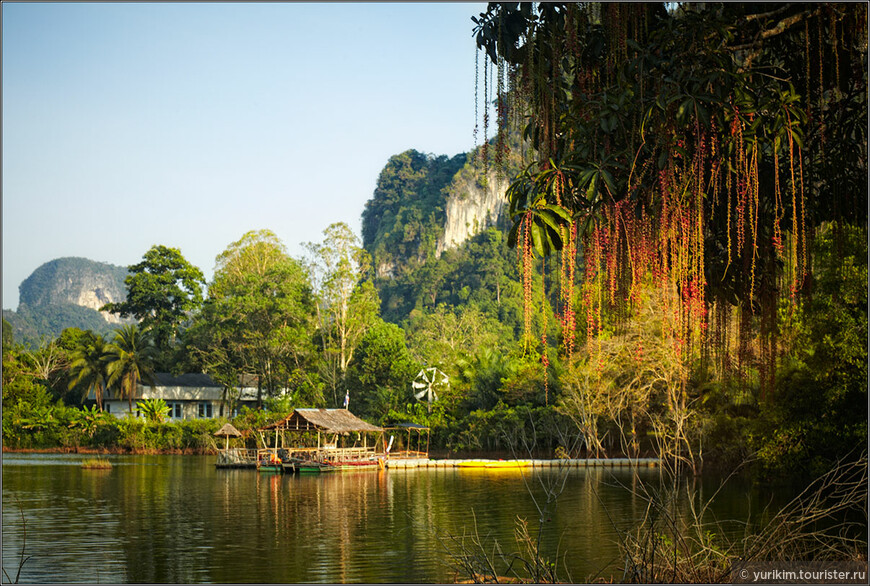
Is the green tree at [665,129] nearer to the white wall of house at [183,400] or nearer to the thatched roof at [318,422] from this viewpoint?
the thatched roof at [318,422]

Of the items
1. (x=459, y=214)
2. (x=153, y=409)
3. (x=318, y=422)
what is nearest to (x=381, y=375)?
(x=318, y=422)

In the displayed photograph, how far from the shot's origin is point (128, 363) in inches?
2047

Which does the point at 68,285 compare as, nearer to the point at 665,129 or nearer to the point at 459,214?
the point at 459,214

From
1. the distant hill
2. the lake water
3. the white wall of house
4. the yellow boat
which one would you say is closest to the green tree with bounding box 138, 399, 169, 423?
the white wall of house

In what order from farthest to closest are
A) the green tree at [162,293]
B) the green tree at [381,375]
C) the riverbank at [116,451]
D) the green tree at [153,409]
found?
the green tree at [162,293]
the green tree at [153,409]
the riverbank at [116,451]
the green tree at [381,375]

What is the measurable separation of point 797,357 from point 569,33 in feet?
53.3

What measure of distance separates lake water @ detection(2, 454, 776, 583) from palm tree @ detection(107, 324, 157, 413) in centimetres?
1691

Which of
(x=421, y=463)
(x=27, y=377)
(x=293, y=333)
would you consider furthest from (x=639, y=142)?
(x=27, y=377)

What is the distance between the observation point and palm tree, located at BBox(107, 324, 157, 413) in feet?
169

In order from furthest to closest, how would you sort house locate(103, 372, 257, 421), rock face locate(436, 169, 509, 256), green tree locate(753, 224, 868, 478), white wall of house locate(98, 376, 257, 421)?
rock face locate(436, 169, 509, 256) → house locate(103, 372, 257, 421) → white wall of house locate(98, 376, 257, 421) → green tree locate(753, 224, 868, 478)

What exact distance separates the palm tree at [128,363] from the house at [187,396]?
1204 mm

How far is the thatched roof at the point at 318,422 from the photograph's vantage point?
36656 mm

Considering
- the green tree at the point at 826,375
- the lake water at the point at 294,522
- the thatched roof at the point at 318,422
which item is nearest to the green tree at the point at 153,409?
the lake water at the point at 294,522

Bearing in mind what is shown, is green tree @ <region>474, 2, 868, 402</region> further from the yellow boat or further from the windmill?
the windmill
